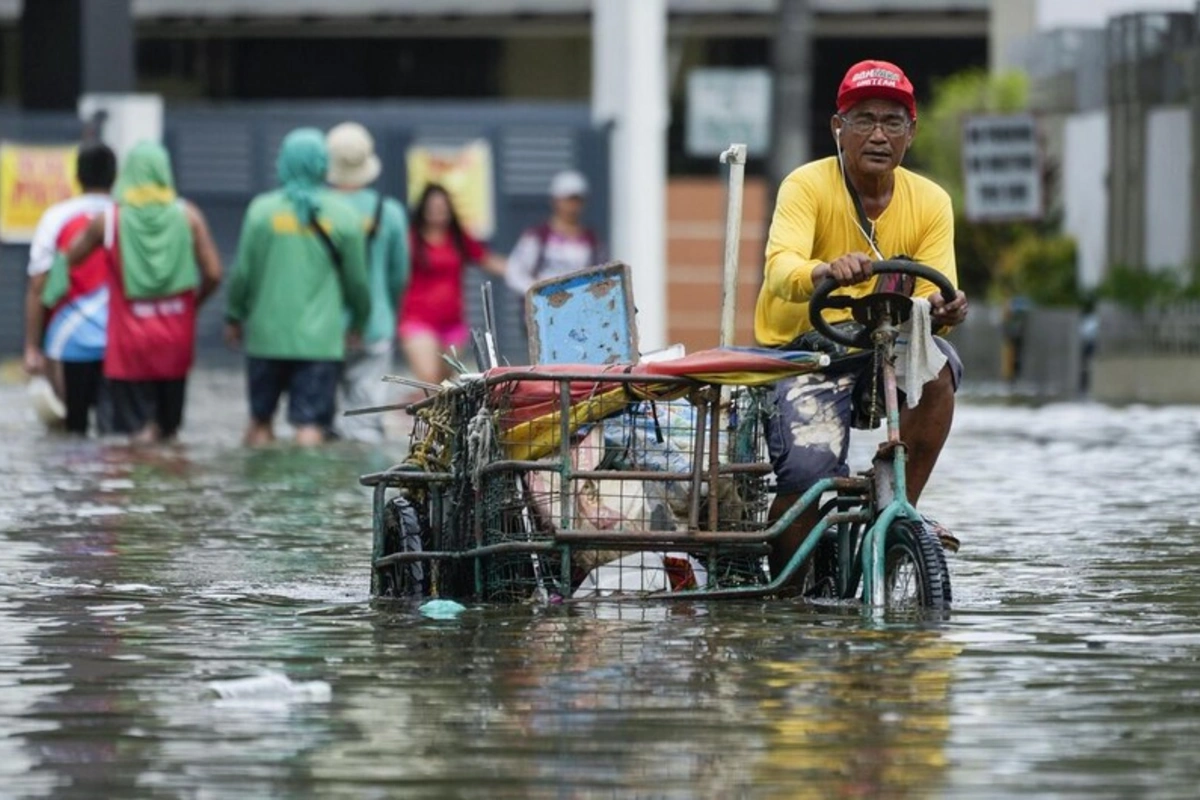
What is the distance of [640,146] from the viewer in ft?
Result: 98.9

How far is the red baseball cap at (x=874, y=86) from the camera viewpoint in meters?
9.45

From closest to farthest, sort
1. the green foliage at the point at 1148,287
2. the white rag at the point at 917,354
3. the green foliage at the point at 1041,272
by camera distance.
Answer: the white rag at the point at 917,354 < the green foliage at the point at 1148,287 < the green foliage at the point at 1041,272

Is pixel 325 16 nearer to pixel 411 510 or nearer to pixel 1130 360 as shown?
pixel 1130 360

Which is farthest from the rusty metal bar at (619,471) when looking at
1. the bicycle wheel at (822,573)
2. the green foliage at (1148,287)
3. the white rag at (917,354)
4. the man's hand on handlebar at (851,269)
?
the green foliage at (1148,287)

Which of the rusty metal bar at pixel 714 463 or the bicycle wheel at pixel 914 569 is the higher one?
the rusty metal bar at pixel 714 463

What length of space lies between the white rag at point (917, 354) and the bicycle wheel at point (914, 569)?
0.42m

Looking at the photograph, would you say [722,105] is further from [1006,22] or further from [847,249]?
[847,249]

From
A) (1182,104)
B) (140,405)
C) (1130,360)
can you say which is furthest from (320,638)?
(1182,104)

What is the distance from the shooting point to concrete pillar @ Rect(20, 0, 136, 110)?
29.7m

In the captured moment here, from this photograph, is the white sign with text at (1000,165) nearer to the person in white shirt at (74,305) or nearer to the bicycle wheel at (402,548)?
the person in white shirt at (74,305)

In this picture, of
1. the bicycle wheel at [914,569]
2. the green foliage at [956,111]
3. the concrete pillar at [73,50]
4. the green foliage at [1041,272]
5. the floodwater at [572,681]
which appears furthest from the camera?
the green foliage at [956,111]

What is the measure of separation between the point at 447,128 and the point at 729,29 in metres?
13.6

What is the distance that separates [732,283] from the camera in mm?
9664

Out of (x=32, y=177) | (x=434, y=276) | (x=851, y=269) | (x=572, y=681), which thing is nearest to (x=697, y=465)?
(x=851, y=269)
